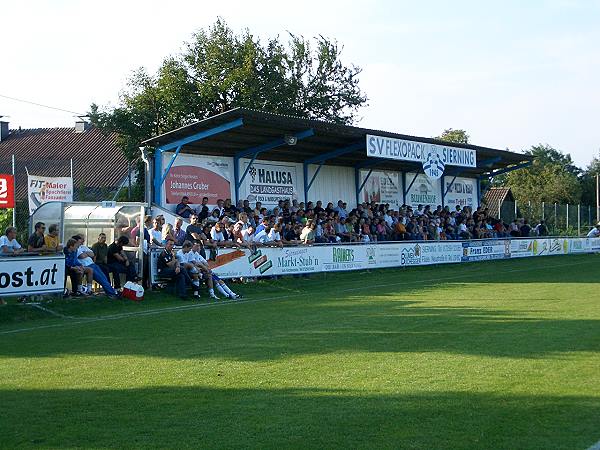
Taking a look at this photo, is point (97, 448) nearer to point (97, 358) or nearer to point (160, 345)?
point (97, 358)

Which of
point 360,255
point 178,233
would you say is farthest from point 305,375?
point 360,255

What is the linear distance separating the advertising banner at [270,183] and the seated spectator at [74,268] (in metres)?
12.7

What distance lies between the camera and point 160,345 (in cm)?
1265

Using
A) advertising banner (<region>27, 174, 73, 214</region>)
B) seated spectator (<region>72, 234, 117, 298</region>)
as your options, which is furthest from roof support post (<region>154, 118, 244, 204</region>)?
seated spectator (<region>72, 234, 117, 298</region>)

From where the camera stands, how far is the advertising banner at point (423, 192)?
1666 inches

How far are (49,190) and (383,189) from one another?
16.3 meters

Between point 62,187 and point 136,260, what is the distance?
34.7 ft

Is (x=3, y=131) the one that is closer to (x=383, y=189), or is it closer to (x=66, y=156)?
(x=66, y=156)

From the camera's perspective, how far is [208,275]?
2103cm

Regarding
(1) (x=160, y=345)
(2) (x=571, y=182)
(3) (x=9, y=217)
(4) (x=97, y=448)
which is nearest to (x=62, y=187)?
(3) (x=9, y=217)

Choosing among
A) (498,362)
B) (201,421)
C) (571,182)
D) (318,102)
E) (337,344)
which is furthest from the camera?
(571,182)

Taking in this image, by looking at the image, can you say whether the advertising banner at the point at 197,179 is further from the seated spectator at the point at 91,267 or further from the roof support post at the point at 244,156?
the seated spectator at the point at 91,267

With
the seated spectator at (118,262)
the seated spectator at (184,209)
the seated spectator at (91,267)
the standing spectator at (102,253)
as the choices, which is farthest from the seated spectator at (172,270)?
the seated spectator at (184,209)

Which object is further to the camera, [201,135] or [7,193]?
[7,193]
